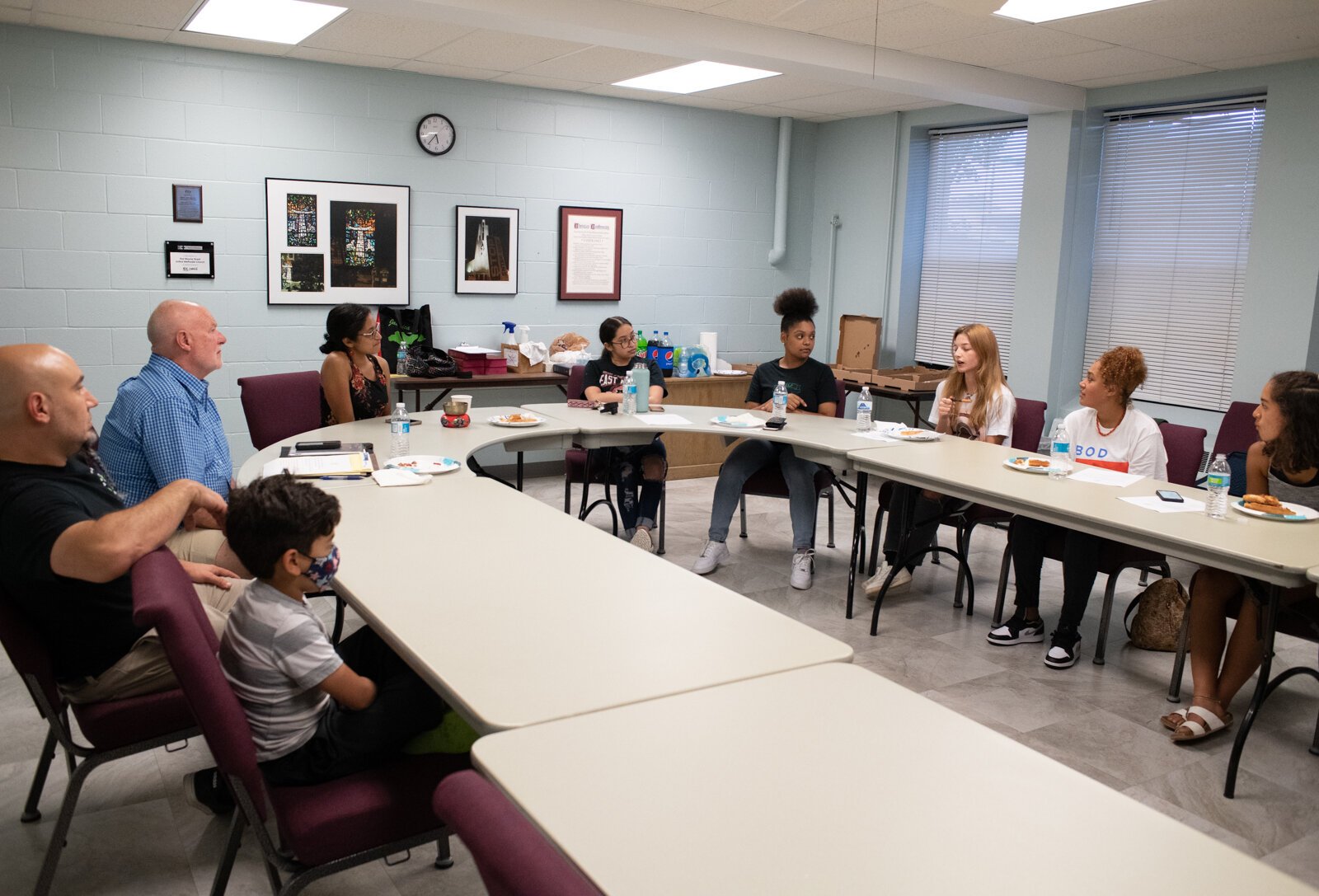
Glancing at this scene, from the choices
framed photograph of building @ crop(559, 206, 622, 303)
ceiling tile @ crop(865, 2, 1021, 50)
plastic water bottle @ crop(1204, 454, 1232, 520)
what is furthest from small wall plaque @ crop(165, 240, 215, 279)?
plastic water bottle @ crop(1204, 454, 1232, 520)

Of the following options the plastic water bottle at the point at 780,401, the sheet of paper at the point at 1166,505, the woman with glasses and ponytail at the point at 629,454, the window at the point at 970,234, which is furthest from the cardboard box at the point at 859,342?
the sheet of paper at the point at 1166,505

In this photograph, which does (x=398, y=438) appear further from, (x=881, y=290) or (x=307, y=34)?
(x=881, y=290)

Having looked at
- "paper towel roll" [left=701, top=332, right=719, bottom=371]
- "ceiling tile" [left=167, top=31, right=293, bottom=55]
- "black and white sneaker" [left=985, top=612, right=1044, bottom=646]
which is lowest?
"black and white sneaker" [left=985, top=612, right=1044, bottom=646]

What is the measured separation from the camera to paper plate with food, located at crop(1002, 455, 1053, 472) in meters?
3.84

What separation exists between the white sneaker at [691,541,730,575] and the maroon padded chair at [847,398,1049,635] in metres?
0.73

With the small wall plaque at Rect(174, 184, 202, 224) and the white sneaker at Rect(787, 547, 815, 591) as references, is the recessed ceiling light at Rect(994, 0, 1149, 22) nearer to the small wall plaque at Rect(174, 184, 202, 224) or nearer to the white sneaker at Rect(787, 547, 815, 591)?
the white sneaker at Rect(787, 547, 815, 591)

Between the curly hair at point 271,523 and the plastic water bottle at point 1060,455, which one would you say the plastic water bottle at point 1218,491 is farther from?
the curly hair at point 271,523

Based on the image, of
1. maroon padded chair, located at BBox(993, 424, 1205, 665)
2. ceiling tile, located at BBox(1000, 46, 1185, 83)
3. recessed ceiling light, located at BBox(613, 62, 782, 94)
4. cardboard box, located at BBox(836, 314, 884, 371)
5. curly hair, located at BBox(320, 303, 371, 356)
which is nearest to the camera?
maroon padded chair, located at BBox(993, 424, 1205, 665)

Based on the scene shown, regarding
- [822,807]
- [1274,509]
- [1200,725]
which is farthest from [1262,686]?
[822,807]

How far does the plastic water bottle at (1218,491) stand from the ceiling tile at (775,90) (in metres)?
3.49

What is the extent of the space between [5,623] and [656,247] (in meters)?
5.67

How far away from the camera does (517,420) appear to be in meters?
4.45

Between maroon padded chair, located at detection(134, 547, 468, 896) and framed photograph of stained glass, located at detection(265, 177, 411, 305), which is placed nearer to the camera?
Result: maroon padded chair, located at detection(134, 547, 468, 896)

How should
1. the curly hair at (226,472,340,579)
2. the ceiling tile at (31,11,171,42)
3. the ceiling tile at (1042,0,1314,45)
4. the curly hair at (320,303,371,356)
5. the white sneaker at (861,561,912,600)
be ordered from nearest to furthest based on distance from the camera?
the curly hair at (226,472,340,579)
the ceiling tile at (1042,0,1314,45)
the curly hair at (320,303,371,356)
the white sneaker at (861,561,912,600)
the ceiling tile at (31,11,171,42)
